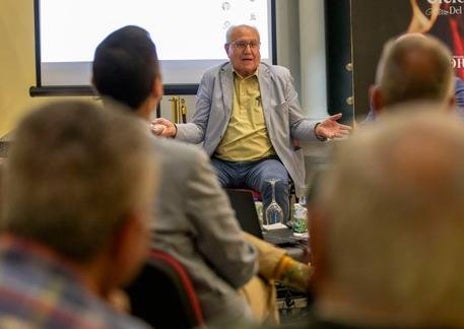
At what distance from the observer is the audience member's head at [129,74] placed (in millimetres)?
2008

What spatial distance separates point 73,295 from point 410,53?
4.53 ft

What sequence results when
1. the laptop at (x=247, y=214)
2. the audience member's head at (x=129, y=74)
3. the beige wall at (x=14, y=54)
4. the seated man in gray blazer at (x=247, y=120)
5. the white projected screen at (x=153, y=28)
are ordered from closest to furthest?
the audience member's head at (x=129, y=74) → the laptop at (x=247, y=214) → the seated man in gray blazer at (x=247, y=120) → the white projected screen at (x=153, y=28) → the beige wall at (x=14, y=54)

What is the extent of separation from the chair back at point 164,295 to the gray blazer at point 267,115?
2.93 m

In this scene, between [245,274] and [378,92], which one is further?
[378,92]

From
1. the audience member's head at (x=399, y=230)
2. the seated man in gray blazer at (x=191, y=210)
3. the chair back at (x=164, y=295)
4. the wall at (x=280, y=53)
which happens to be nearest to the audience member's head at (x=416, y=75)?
the seated man in gray blazer at (x=191, y=210)

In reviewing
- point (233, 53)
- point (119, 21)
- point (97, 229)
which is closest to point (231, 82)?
point (233, 53)

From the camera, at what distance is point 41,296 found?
954mm

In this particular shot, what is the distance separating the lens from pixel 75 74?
5.24m

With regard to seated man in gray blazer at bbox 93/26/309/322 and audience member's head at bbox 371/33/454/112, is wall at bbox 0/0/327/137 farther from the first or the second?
audience member's head at bbox 371/33/454/112

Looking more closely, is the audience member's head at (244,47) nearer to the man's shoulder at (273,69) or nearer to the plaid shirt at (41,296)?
the man's shoulder at (273,69)

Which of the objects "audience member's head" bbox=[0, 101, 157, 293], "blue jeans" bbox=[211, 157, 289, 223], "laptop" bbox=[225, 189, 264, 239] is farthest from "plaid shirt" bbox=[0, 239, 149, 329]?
"blue jeans" bbox=[211, 157, 289, 223]

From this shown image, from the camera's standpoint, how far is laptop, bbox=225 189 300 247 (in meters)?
2.87

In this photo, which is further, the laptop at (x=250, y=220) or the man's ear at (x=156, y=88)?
the laptop at (x=250, y=220)

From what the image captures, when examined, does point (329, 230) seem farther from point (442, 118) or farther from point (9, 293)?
A: point (9, 293)
